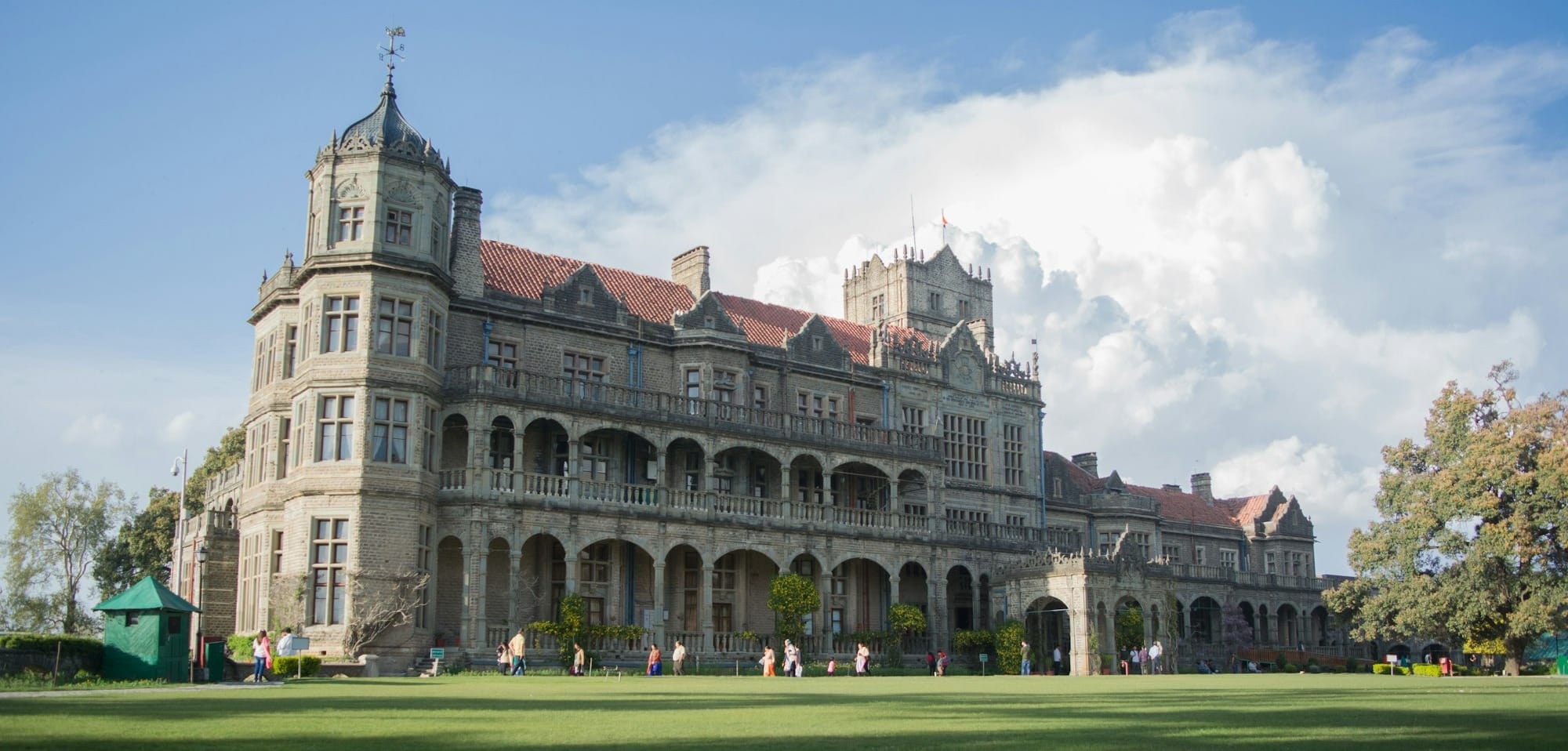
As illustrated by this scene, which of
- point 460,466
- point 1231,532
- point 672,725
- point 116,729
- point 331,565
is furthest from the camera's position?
point 1231,532

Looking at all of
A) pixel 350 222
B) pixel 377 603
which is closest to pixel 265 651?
pixel 377 603

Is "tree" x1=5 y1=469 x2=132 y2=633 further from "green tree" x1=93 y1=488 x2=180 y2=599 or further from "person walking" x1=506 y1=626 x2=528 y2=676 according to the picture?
"person walking" x1=506 y1=626 x2=528 y2=676

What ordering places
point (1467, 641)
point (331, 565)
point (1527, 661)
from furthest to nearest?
point (1527, 661), point (1467, 641), point (331, 565)

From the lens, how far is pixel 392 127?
39.4m

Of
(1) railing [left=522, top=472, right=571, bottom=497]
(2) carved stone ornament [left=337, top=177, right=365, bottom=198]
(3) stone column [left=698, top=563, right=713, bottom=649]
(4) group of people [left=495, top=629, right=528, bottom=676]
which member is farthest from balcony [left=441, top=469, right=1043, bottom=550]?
(2) carved stone ornament [left=337, top=177, right=365, bottom=198]

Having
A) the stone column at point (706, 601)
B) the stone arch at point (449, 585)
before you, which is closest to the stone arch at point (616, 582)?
the stone column at point (706, 601)

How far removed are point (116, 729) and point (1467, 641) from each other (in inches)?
1884

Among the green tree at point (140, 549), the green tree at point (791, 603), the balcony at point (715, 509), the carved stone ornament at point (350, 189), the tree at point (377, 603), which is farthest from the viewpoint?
the green tree at point (140, 549)

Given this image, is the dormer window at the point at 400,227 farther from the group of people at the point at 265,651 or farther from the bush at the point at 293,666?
the bush at the point at 293,666

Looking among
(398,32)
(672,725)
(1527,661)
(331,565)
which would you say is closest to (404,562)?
(331,565)

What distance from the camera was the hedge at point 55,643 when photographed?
957 inches

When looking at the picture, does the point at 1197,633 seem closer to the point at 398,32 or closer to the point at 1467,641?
the point at 1467,641

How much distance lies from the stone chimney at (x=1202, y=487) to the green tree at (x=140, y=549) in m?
50.2

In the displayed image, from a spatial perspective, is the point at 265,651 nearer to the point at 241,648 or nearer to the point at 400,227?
the point at 241,648
